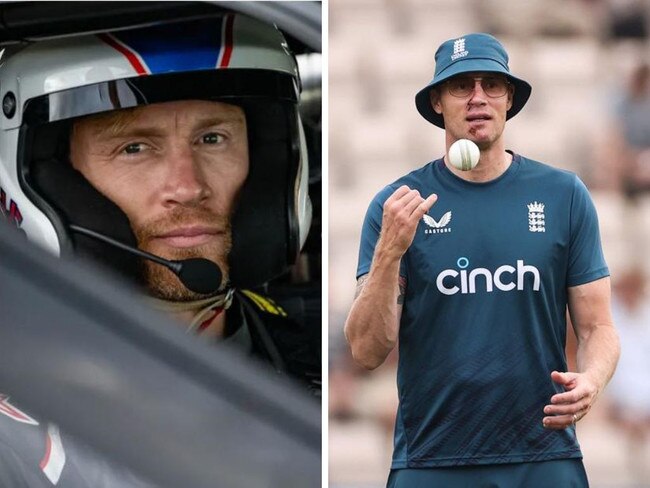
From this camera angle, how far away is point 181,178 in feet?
10.2

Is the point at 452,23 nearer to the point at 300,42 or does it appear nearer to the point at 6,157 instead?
the point at 300,42

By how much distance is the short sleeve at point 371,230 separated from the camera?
3.05 m

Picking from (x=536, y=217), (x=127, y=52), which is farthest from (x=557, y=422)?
(x=127, y=52)

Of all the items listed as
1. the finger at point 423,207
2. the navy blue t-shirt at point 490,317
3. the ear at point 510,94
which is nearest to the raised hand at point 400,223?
the finger at point 423,207

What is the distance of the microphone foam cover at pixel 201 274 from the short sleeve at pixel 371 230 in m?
0.34

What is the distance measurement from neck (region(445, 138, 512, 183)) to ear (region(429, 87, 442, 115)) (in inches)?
3.6

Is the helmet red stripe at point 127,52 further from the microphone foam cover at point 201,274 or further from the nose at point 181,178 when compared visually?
the microphone foam cover at point 201,274

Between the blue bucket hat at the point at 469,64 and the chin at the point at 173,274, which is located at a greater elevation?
the blue bucket hat at the point at 469,64

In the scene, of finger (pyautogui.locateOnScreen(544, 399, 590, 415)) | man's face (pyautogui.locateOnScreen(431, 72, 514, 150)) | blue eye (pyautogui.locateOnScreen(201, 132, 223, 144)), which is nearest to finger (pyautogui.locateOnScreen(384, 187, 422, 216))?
Result: man's face (pyautogui.locateOnScreen(431, 72, 514, 150))

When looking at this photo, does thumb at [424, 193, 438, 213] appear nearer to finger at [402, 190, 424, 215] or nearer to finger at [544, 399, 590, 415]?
finger at [402, 190, 424, 215]

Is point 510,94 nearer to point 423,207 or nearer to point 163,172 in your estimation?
point 423,207

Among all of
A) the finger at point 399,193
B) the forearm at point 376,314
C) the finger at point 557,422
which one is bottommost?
the finger at point 557,422

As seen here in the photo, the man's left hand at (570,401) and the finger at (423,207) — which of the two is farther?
the man's left hand at (570,401)

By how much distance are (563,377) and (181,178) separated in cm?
101
